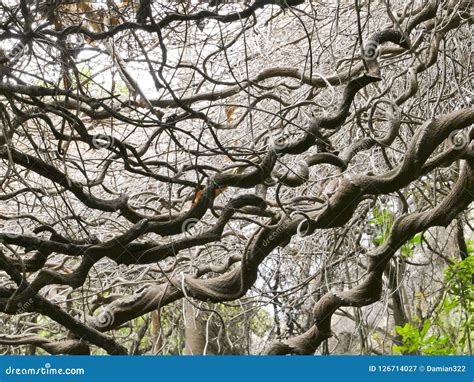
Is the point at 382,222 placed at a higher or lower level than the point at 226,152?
higher

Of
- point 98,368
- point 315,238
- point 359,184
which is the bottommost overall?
point 98,368

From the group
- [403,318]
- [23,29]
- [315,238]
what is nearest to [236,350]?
[403,318]

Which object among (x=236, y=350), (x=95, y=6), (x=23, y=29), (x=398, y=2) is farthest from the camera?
(x=236, y=350)

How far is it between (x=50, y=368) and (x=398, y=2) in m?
1.79

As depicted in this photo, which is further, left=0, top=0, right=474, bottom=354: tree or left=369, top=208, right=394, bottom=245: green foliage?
left=369, top=208, right=394, bottom=245: green foliage

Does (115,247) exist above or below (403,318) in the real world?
below

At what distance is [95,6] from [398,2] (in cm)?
123

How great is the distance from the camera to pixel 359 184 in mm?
1953

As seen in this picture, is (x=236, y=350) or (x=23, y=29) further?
(x=236, y=350)

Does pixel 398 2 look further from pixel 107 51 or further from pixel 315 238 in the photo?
pixel 107 51

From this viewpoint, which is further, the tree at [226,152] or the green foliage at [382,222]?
the green foliage at [382,222]

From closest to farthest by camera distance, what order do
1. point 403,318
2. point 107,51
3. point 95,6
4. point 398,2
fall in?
point 107,51, point 95,6, point 398,2, point 403,318

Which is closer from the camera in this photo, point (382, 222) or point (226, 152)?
point (226, 152)

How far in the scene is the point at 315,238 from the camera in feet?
9.87
